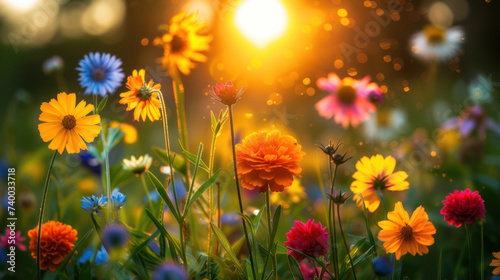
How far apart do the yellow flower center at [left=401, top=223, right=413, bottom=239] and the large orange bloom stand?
0.14 meters

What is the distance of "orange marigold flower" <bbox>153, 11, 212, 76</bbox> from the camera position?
23.3 inches

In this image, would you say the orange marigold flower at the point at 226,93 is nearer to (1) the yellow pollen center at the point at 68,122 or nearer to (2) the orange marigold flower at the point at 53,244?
(1) the yellow pollen center at the point at 68,122

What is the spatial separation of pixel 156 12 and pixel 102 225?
A: 227 centimetres

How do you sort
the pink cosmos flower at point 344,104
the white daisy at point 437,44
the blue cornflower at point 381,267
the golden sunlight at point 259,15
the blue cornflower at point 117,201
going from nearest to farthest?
the blue cornflower at point 381,267, the blue cornflower at point 117,201, the golden sunlight at point 259,15, the pink cosmos flower at point 344,104, the white daisy at point 437,44

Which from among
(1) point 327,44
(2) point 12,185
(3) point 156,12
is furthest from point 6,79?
(1) point 327,44

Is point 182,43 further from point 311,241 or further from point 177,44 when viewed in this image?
point 311,241

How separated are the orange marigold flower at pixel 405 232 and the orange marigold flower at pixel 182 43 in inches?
12.6

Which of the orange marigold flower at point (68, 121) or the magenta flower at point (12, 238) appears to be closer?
the orange marigold flower at point (68, 121)

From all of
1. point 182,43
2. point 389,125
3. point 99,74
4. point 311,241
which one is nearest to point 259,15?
point 182,43

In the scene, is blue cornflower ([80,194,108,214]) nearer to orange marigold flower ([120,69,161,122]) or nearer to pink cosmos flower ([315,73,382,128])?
orange marigold flower ([120,69,161,122])

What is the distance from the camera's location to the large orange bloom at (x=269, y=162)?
1.52 ft

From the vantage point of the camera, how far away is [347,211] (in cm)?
112

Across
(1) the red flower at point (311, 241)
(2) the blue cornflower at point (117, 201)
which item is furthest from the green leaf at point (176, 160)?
(1) the red flower at point (311, 241)

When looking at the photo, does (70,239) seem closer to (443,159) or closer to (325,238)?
(325,238)
